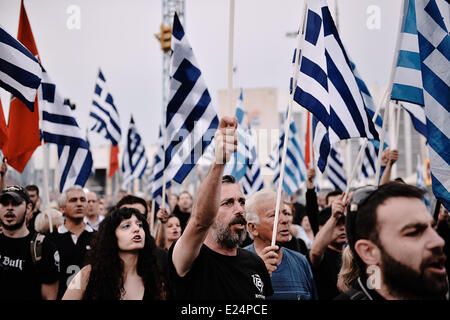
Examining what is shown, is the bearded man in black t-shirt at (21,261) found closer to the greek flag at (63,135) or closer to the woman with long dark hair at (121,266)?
the woman with long dark hair at (121,266)

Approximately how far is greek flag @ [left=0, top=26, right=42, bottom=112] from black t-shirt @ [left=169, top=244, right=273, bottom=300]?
2.81 metres

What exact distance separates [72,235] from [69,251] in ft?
1.02

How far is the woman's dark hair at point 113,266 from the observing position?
11.3ft

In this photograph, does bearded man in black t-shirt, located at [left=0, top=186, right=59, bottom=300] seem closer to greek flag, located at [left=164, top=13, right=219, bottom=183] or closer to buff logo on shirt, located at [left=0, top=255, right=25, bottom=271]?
buff logo on shirt, located at [left=0, top=255, right=25, bottom=271]

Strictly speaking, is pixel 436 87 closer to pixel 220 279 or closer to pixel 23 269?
pixel 220 279

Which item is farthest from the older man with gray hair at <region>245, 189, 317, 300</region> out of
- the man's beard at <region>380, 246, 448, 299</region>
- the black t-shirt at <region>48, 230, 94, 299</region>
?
the black t-shirt at <region>48, 230, 94, 299</region>

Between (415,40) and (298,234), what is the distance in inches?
169

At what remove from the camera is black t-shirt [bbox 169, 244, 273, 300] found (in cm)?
291

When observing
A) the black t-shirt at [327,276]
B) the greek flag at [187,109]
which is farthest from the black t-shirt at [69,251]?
the black t-shirt at [327,276]

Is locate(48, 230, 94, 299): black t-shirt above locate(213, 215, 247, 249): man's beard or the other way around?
the other way around

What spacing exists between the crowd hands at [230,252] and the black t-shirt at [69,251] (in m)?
0.01

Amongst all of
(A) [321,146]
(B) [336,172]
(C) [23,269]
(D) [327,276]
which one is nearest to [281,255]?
(D) [327,276]
